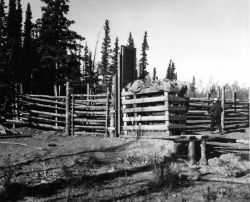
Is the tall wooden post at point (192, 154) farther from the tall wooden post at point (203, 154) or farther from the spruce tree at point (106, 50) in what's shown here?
the spruce tree at point (106, 50)

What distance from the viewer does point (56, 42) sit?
2422 cm

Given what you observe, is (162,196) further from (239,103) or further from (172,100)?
(239,103)

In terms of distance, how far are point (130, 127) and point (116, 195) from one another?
6016 millimetres

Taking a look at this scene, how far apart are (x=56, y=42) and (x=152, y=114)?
15281mm

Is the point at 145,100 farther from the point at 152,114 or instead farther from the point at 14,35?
the point at 14,35

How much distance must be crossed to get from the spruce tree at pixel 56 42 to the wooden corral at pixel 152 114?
13.2 meters

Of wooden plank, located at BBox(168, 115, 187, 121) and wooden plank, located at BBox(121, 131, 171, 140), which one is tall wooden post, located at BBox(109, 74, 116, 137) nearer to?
wooden plank, located at BBox(121, 131, 171, 140)

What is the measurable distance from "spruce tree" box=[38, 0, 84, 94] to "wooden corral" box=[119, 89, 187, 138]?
13209mm

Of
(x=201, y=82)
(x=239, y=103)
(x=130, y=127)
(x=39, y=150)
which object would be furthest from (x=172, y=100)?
(x=201, y=82)

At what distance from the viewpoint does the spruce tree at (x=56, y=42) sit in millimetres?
23672

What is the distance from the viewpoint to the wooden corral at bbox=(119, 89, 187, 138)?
10.4 metres

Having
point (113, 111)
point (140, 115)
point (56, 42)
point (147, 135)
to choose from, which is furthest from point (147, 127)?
point (56, 42)

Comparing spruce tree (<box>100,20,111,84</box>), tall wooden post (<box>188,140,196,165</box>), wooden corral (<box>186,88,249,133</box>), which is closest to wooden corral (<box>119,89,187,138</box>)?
tall wooden post (<box>188,140,196,165</box>)

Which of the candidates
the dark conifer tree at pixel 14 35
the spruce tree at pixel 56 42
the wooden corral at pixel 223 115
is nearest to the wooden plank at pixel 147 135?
the wooden corral at pixel 223 115
